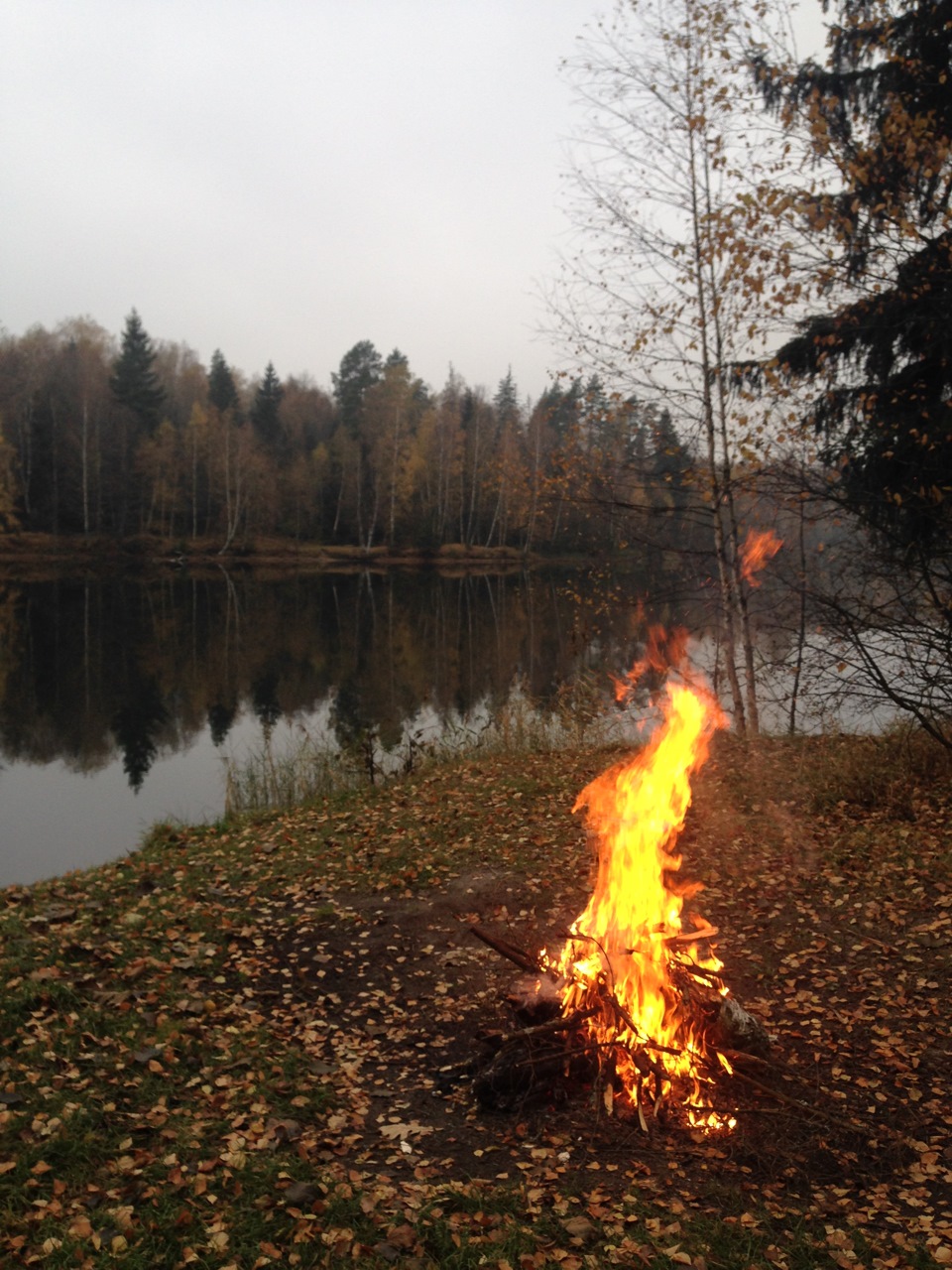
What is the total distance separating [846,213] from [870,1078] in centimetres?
724

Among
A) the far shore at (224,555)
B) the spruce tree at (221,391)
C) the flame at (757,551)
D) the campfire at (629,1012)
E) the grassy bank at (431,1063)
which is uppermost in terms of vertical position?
the spruce tree at (221,391)

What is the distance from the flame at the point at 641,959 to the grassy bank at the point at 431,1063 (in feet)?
0.98

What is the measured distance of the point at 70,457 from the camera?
5188 centimetres

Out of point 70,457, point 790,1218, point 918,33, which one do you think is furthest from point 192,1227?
point 70,457

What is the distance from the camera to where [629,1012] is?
4.75 m

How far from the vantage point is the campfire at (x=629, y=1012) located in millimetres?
4477

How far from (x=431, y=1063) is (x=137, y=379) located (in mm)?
59096

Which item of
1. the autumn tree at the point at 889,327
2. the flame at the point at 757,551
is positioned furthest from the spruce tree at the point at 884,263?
the flame at the point at 757,551

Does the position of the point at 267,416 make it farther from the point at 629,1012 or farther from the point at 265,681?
the point at 629,1012

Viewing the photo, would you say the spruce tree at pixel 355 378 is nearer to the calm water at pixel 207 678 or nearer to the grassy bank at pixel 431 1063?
the calm water at pixel 207 678

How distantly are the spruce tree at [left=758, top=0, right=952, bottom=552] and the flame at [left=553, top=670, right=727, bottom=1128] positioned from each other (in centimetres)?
396

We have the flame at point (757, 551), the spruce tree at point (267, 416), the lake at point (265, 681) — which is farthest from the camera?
the spruce tree at point (267, 416)

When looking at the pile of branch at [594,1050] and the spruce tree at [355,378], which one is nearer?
the pile of branch at [594,1050]

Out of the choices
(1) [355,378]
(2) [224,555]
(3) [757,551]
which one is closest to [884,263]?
(3) [757,551]
